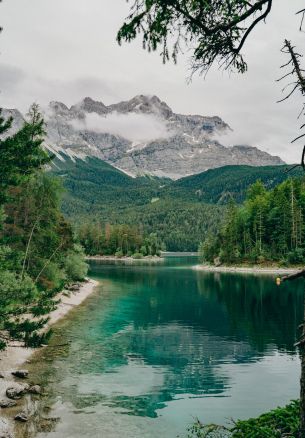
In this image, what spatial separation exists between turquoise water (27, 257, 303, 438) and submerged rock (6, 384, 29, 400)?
176 cm

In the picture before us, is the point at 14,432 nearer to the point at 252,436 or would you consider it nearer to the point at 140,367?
the point at 252,436

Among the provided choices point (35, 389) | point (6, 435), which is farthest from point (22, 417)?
point (35, 389)

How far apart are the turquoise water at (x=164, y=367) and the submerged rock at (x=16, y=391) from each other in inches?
69.5

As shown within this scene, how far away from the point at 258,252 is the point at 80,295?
86214 millimetres

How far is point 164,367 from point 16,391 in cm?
1444

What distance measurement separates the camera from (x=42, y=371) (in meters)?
35.3

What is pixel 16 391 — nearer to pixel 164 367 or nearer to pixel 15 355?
pixel 15 355

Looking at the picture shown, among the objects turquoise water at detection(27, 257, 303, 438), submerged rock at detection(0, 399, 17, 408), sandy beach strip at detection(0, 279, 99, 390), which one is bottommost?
turquoise water at detection(27, 257, 303, 438)

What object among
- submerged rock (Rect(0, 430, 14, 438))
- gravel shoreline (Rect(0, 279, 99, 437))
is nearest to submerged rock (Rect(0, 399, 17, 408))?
gravel shoreline (Rect(0, 279, 99, 437))

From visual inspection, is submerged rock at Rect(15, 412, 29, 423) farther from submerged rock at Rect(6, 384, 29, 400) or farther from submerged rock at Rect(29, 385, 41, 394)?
submerged rock at Rect(29, 385, 41, 394)

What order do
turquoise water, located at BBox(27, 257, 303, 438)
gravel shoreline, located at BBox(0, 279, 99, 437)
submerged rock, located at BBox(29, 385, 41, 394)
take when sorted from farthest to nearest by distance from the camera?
submerged rock, located at BBox(29, 385, 41, 394) < turquoise water, located at BBox(27, 257, 303, 438) < gravel shoreline, located at BBox(0, 279, 99, 437)

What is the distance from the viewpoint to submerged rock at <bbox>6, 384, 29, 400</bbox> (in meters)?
27.9

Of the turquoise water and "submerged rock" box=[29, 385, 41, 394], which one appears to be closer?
the turquoise water

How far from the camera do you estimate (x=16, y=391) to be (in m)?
28.4
